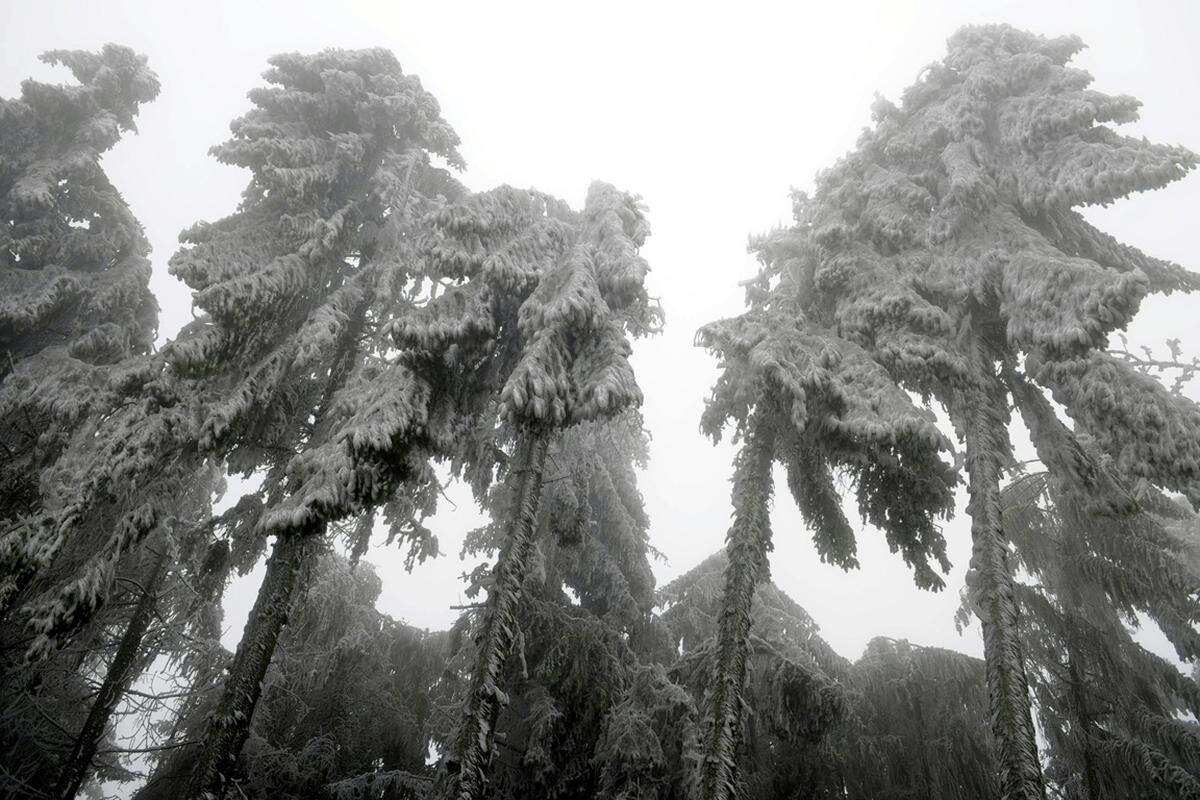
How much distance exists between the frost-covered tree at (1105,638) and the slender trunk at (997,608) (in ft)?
10.4

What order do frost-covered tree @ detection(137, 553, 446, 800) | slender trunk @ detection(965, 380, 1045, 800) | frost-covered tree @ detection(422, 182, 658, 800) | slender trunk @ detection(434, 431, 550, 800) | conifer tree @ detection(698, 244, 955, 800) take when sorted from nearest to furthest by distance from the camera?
slender trunk @ detection(434, 431, 550, 800) < frost-covered tree @ detection(422, 182, 658, 800) < slender trunk @ detection(965, 380, 1045, 800) < conifer tree @ detection(698, 244, 955, 800) < frost-covered tree @ detection(137, 553, 446, 800)

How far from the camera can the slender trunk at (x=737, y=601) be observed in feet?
22.0

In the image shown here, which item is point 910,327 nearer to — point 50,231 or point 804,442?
point 804,442

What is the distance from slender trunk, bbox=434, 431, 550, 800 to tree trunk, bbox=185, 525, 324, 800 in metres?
1.95

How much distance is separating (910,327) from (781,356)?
2.04m

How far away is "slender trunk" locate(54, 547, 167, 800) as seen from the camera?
793cm

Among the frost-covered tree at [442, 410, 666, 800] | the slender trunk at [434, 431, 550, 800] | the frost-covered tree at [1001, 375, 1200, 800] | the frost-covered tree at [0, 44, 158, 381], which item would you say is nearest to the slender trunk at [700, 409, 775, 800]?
the frost-covered tree at [442, 410, 666, 800]

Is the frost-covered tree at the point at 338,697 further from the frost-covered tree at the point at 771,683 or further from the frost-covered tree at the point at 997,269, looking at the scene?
the frost-covered tree at the point at 997,269

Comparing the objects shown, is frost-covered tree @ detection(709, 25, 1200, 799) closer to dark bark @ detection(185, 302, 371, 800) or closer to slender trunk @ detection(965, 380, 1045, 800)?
slender trunk @ detection(965, 380, 1045, 800)

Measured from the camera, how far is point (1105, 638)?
11.2 metres

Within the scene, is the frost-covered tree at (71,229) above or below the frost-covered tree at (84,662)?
above

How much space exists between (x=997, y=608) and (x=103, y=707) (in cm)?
1187

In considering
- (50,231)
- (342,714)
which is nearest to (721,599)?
(342,714)

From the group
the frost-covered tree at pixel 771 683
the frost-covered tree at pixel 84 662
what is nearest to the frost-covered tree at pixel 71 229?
the frost-covered tree at pixel 84 662
